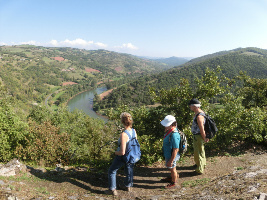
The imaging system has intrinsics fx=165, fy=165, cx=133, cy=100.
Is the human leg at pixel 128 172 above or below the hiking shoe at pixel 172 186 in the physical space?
above

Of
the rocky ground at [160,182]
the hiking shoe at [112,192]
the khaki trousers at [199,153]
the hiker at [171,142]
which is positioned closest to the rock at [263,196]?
the rocky ground at [160,182]

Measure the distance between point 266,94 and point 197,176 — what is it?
590 inches

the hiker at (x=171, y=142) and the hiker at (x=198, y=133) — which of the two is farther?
the hiker at (x=198, y=133)

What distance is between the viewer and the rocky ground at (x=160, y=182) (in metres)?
3.27

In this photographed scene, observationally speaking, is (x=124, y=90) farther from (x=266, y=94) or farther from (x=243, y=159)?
(x=243, y=159)

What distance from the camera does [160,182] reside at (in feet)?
15.8

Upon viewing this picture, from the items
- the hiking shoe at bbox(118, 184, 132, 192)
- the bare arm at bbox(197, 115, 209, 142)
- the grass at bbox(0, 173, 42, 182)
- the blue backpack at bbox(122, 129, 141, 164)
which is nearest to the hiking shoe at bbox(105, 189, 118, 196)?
the hiking shoe at bbox(118, 184, 132, 192)

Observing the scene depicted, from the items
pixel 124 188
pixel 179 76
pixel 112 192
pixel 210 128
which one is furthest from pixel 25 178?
pixel 179 76

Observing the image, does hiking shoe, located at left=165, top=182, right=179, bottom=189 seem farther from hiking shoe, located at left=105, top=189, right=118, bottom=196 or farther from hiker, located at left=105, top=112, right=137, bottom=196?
hiking shoe, located at left=105, top=189, right=118, bottom=196

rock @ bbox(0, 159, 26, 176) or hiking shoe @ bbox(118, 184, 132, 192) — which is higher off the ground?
rock @ bbox(0, 159, 26, 176)

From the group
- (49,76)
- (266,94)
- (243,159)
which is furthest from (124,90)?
(243,159)

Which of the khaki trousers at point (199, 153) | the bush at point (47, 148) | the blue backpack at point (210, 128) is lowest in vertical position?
the bush at point (47, 148)

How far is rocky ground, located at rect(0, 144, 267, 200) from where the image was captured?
3265mm

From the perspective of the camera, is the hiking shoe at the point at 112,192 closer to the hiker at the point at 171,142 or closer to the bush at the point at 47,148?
the hiker at the point at 171,142
